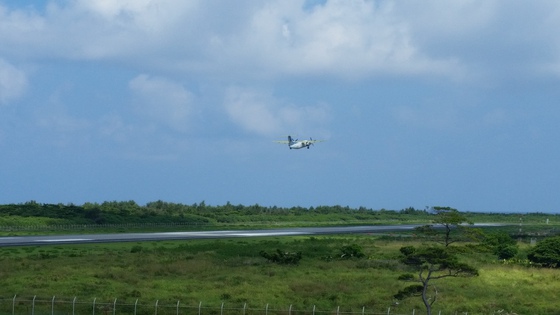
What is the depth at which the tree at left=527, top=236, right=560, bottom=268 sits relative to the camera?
8625 cm

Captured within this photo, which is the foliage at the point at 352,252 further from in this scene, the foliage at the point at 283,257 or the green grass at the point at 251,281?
the foliage at the point at 283,257

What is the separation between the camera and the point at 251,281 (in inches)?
2768

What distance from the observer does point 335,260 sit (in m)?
88.6

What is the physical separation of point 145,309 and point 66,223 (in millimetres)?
117029

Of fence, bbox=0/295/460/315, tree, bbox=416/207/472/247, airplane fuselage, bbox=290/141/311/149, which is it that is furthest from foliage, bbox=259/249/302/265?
airplane fuselage, bbox=290/141/311/149

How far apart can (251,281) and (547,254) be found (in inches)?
1372

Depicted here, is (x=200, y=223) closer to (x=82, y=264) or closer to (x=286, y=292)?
(x=82, y=264)

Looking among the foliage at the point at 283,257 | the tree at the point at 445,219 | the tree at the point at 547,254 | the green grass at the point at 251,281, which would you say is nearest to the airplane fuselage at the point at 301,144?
the green grass at the point at 251,281

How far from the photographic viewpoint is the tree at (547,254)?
86250mm

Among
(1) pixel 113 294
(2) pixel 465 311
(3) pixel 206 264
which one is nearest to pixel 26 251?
(3) pixel 206 264

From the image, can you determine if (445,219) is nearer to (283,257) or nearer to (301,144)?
(283,257)

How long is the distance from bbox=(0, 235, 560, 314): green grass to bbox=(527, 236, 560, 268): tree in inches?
153

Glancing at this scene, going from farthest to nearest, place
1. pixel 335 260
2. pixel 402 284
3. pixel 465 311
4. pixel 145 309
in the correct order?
pixel 335 260, pixel 402 284, pixel 465 311, pixel 145 309

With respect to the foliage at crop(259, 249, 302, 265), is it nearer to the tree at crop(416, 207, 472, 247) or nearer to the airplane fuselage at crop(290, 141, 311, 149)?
the tree at crop(416, 207, 472, 247)
